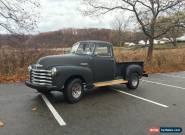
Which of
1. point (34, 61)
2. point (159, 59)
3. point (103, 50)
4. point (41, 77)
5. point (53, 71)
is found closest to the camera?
point (53, 71)

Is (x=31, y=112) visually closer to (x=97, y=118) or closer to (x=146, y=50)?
(x=97, y=118)

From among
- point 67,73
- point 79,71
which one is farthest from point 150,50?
point 67,73

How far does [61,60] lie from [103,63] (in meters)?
1.95

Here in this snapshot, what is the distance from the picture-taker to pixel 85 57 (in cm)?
966

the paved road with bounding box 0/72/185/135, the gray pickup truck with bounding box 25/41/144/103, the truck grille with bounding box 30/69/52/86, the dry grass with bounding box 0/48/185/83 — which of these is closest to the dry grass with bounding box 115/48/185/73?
the dry grass with bounding box 0/48/185/83

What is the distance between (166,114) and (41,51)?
38.2 ft

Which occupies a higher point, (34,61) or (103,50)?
(103,50)

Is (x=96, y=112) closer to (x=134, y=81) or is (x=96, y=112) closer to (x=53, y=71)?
(x=53, y=71)

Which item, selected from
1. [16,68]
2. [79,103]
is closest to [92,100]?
[79,103]

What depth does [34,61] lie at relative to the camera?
57.2 ft

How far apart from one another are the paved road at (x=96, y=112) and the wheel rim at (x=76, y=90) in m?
0.31

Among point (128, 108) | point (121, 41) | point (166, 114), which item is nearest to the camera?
point (166, 114)

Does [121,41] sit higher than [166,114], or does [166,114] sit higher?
[121,41]

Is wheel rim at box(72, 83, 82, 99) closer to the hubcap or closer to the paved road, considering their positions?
the paved road
